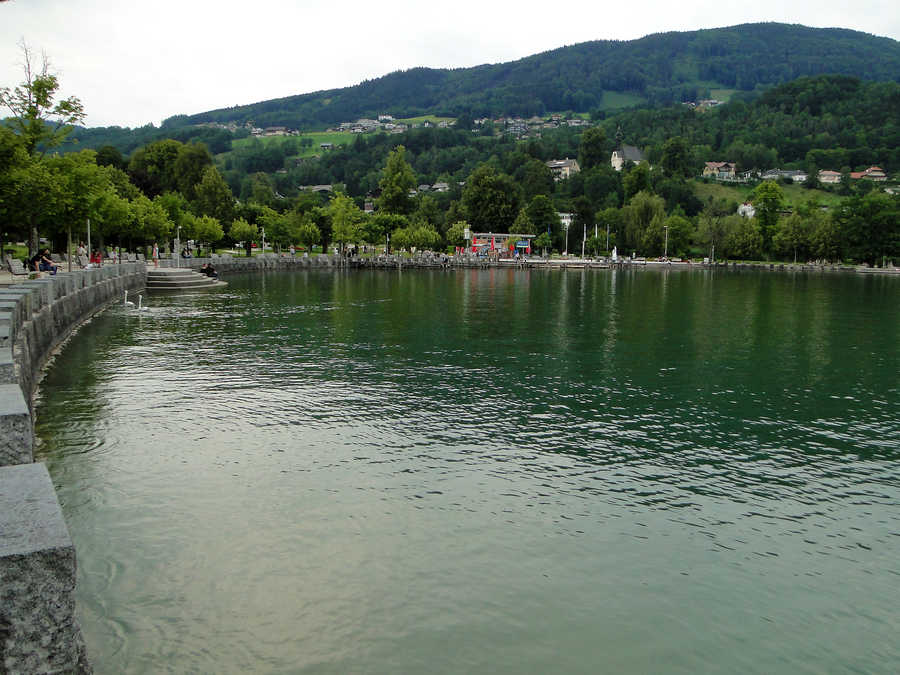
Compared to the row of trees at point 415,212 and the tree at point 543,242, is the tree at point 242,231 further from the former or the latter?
the tree at point 543,242

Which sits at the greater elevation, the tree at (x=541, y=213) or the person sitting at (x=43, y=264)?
the tree at (x=541, y=213)

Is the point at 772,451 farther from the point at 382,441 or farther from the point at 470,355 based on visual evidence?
the point at 470,355

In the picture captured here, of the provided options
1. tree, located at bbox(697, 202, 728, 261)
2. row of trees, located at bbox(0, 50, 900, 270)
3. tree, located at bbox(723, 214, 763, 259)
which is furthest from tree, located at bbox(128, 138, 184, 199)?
tree, located at bbox(723, 214, 763, 259)

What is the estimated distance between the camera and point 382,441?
16484mm

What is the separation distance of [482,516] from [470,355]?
1609cm

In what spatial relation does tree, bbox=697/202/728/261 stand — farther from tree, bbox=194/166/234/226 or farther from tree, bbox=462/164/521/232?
tree, bbox=194/166/234/226

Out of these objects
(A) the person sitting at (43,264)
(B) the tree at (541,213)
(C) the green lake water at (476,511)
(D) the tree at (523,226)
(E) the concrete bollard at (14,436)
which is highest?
(B) the tree at (541,213)

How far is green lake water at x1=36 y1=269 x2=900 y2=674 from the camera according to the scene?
8.87 metres

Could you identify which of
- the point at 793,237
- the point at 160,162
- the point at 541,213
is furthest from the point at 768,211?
the point at 160,162

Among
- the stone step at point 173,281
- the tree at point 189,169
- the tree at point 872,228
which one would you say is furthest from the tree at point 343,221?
the tree at point 872,228

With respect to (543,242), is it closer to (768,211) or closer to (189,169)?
(768,211)

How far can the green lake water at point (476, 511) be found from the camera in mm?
8867

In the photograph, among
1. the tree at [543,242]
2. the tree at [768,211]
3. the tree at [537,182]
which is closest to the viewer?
the tree at [543,242]

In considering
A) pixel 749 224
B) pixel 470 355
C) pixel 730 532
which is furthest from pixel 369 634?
pixel 749 224
